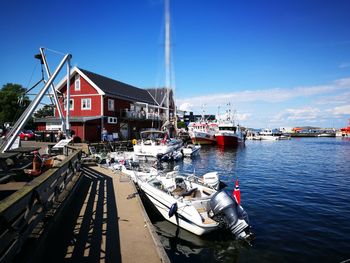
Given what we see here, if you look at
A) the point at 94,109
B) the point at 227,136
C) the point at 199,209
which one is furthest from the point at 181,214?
the point at 227,136

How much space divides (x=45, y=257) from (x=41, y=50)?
61.9ft

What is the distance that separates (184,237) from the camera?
9258mm

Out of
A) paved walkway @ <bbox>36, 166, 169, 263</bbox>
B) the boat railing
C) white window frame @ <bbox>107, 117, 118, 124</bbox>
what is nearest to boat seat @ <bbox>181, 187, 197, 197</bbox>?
paved walkway @ <bbox>36, 166, 169, 263</bbox>

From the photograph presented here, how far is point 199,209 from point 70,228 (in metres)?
4.63

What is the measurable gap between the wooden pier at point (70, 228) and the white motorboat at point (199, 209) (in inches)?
57.7

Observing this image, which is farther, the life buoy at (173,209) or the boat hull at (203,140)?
the boat hull at (203,140)

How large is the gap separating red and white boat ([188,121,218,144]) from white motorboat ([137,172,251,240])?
134ft

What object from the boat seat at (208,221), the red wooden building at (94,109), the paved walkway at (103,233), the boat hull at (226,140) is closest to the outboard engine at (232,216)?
the boat seat at (208,221)

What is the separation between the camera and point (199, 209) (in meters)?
9.68

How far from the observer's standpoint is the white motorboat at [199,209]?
861cm

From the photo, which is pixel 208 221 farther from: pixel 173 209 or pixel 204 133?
pixel 204 133

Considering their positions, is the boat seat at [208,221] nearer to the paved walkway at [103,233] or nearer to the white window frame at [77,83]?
the paved walkway at [103,233]

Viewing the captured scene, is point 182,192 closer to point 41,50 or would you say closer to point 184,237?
point 184,237

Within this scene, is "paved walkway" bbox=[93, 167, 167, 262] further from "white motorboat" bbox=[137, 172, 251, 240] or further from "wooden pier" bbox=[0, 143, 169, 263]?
"white motorboat" bbox=[137, 172, 251, 240]
